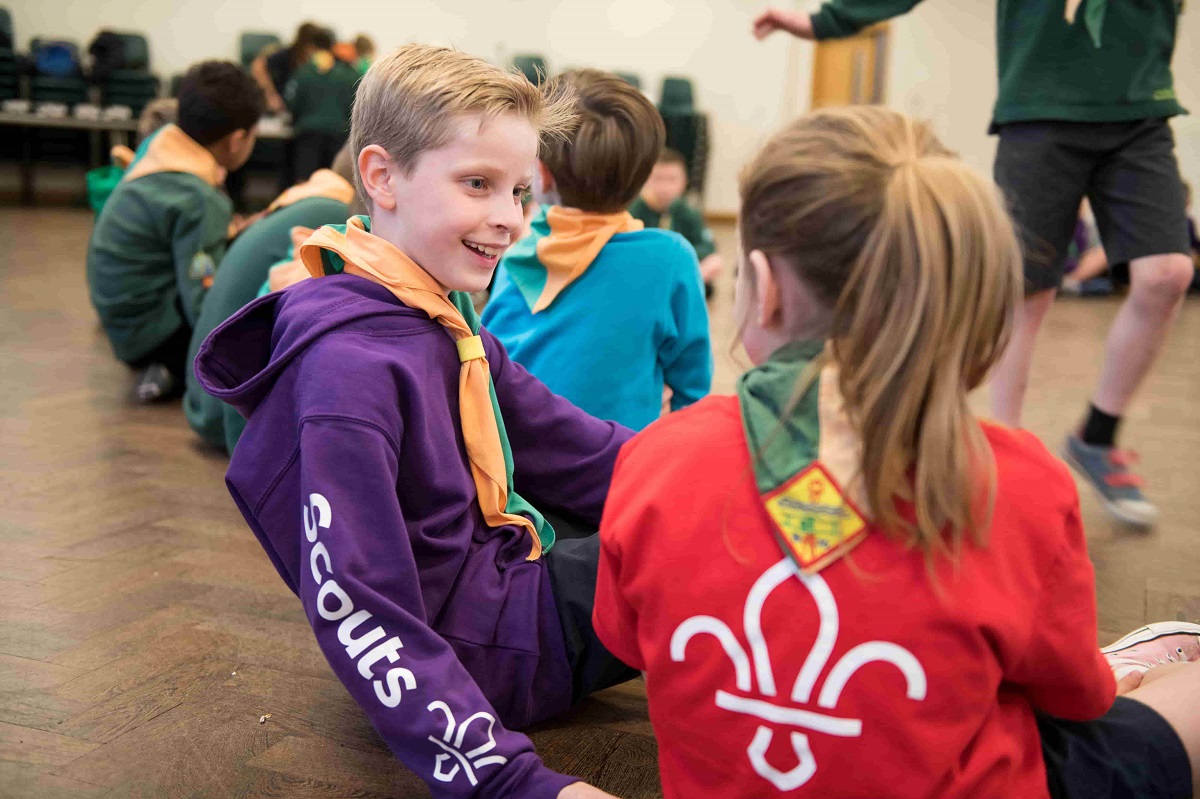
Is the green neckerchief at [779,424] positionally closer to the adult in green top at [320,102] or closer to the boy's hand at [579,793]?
the boy's hand at [579,793]

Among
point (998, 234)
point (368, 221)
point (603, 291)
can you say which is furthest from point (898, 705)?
point (603, 291)

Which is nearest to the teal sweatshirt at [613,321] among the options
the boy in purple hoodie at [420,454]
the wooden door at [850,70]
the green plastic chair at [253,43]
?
the boy in purple hoodie at [420,454]

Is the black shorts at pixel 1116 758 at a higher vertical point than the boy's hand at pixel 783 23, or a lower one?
lower

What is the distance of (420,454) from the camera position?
117 centimetres

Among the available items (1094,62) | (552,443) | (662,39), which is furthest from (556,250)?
(662,39)

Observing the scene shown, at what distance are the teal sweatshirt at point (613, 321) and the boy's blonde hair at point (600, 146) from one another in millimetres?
79

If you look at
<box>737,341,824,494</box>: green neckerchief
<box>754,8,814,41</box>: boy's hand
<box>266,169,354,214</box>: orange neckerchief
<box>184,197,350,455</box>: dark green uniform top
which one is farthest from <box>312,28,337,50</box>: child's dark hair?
<box>737,341,824,494</box>: green neckerchief

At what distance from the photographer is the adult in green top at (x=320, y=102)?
300 inches

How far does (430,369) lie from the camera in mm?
1199

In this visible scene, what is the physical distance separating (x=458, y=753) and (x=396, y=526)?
24 centimetres

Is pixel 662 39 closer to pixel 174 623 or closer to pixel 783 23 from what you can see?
pixel 783 23

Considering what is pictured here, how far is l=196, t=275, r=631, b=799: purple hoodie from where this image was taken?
1.04 m

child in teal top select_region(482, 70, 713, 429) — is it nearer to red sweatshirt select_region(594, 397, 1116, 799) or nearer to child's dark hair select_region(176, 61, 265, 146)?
red sweatshirt select_region(594, 397, 1116, 799)

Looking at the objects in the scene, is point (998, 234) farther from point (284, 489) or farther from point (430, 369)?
point (284, 489)
